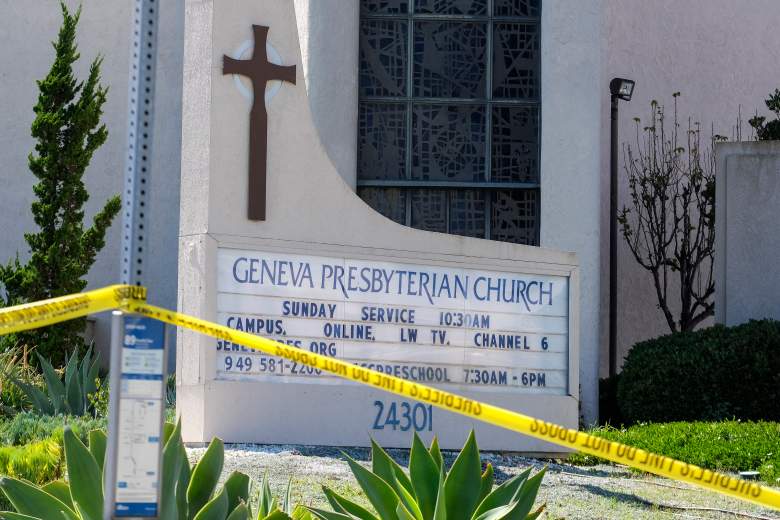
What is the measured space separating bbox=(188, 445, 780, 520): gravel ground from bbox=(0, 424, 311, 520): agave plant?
158 centimetres

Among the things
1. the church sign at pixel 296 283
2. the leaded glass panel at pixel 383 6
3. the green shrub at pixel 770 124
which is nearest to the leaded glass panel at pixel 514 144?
the leaded glass panel at pixel 383 6

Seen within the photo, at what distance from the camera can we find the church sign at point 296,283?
9070 millimetres

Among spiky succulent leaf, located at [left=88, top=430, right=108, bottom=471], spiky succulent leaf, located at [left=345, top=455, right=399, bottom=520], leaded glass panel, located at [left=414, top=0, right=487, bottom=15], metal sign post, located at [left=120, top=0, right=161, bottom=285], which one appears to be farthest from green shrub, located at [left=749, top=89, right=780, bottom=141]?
metal sign post, located at [left=120, top=0, right=161, bottom=285]

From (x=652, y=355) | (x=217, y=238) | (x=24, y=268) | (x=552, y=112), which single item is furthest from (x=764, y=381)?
(x=24, y=268)

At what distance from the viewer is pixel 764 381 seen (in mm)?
13477

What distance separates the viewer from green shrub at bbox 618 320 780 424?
1344cm

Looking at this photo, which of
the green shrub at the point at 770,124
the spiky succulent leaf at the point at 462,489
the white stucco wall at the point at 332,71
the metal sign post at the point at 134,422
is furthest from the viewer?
the green shrub at the point at 770,124

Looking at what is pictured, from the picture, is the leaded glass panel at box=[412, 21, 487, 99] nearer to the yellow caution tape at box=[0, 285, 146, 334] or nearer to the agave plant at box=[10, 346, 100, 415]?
the agave plant at box=[10, 346, 100, 415]

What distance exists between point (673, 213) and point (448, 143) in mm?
4726

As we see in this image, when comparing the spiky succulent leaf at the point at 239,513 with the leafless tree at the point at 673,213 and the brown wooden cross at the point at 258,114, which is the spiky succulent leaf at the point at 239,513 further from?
the leafless tree at the point at 673,213

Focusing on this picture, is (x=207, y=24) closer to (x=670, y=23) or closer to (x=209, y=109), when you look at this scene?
(x=209, y=109)

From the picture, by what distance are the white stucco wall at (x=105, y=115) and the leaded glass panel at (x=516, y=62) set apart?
434cm

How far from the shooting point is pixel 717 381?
44.1ft

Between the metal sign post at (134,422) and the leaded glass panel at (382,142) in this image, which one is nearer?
the metal sign post at (134,422)
